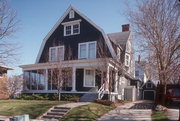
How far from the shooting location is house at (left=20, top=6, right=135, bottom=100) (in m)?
19.4

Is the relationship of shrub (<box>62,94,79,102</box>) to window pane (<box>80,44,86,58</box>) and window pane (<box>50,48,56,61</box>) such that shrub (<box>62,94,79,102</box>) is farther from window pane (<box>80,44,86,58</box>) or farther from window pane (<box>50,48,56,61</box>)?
window pane (<box>50,48,56,61</box>)

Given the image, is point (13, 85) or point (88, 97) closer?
point (88, 97)

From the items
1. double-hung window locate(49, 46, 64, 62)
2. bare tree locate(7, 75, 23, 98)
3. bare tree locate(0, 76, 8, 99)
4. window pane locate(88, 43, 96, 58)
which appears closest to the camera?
window pane locate(88, 43, 96, 58)

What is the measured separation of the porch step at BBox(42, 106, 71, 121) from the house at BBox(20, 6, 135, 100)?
467 centimetres

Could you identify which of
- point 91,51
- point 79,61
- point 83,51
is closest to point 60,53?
point 83,51

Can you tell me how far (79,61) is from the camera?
1953cm

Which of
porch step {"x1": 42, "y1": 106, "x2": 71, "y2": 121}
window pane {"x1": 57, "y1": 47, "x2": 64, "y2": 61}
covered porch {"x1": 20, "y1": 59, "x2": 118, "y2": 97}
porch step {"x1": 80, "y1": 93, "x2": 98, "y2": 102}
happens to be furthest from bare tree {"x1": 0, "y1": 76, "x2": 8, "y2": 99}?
porch step {"x1": 42, "y1": 106, "x2": 71, "y2": 121}

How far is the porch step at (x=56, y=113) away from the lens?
12445 millimetres

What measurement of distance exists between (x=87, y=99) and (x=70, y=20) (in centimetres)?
1043

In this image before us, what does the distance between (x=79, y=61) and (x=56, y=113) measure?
A: 7479 mm

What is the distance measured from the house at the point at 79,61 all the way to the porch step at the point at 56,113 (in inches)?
184

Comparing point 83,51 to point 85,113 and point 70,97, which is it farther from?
point 85,113

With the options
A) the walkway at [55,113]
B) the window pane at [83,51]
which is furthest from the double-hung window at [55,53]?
the walkway at [55,113]

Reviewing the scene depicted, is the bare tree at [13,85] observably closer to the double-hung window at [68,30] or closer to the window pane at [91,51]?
the double-hung window at [68,30]
